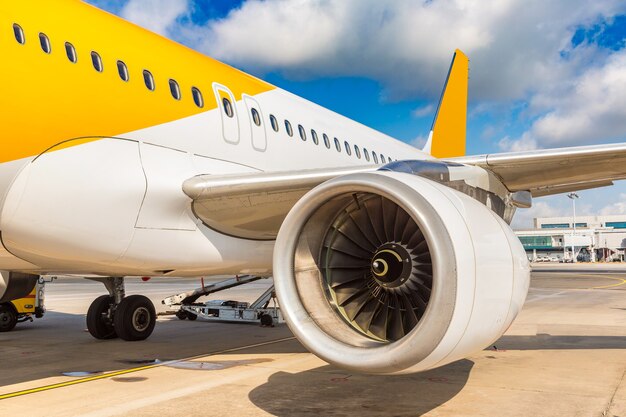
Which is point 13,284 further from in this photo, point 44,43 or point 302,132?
point 302,132

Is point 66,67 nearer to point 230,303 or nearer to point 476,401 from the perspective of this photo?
point 476,401

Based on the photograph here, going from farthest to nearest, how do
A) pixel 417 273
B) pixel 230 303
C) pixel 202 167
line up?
1. pixel 230 303
2. pixel 202 167
3. pixel 417 273

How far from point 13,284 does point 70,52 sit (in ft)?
13.7

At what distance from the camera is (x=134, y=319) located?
9117 millimetres

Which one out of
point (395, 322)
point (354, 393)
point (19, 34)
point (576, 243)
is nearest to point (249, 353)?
point (354, 393)

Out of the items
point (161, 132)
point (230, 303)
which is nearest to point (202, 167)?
point (161, 132)

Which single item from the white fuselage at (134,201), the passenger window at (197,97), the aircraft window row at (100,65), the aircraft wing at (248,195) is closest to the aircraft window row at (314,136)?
the white fuselage at (134,201)

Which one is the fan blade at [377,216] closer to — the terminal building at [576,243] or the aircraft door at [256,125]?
the aircraft door at [256,125]

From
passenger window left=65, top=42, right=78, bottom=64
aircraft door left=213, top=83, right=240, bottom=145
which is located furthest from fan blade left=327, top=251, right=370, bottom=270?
passenger window left=65, top=42, right=78, bottom=64

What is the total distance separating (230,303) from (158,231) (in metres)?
6.56

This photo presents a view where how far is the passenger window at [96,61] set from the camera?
547 cm

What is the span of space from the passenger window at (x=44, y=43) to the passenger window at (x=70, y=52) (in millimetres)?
166

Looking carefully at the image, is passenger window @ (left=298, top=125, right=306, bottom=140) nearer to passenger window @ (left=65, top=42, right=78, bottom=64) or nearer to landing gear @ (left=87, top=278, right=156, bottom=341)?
landing gear @ (left=87, top=278, right=156, bottom=341)

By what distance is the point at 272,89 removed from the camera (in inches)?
329
